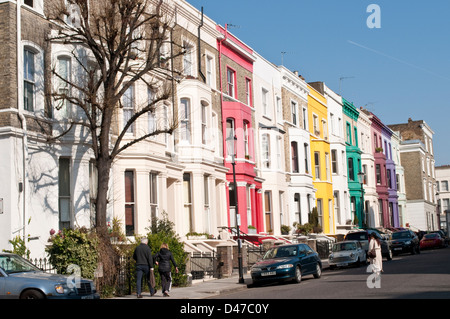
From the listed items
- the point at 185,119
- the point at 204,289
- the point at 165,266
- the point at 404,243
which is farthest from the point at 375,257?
the point at 404,243

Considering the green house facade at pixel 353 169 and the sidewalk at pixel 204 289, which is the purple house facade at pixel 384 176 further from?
the sidewalk at pixel 204 289

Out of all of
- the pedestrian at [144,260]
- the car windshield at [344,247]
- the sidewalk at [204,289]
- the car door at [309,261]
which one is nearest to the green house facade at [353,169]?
the car windshield at [344,247]

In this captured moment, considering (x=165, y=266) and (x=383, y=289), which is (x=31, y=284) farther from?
(x=383, y=289)

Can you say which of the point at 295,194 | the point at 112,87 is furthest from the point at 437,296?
the point at 295,194

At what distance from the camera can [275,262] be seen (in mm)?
23547

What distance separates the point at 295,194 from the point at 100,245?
25768 millimetres

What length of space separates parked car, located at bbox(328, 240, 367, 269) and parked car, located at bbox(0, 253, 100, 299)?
16.8 meters

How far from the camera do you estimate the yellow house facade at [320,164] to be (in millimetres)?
48625

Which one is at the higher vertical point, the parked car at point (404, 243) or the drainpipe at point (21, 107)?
the drainpipe at point (21, 107)

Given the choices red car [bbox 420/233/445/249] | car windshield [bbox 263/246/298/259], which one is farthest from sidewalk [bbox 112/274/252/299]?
red car [bbox 420/233/445/249]

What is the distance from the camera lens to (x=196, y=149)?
1255 inches

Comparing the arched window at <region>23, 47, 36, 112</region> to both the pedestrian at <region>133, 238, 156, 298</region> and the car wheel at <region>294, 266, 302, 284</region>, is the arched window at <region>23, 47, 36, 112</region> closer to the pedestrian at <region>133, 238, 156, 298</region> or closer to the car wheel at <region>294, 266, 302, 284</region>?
the pedestrian at <region>133, 238, 156, 298</region>

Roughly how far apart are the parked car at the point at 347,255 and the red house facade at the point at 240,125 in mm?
5714

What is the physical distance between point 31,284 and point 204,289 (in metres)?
8.05
